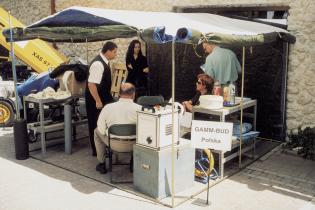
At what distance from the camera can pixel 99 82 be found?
22.8ft

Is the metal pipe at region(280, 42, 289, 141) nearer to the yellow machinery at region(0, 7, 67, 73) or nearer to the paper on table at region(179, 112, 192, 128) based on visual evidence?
the paper on table at region(179, 112, 192, 128)

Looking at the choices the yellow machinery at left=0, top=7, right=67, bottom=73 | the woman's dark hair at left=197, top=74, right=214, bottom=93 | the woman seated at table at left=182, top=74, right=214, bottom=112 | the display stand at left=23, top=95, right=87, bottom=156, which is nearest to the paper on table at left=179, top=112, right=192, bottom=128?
the woman seated at table at left=182, top=74, right=214, bottom=112

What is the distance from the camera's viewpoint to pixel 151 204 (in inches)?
216

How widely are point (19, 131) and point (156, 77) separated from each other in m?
4.55

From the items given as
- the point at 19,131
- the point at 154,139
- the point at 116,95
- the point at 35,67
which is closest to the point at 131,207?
the point at 154,139

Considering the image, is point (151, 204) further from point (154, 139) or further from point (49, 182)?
point (49, 182)

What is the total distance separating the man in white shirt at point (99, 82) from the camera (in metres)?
6.92

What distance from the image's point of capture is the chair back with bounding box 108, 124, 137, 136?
19.5 ft

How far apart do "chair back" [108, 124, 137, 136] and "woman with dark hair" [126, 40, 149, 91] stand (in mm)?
3839

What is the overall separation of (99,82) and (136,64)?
9.03ft

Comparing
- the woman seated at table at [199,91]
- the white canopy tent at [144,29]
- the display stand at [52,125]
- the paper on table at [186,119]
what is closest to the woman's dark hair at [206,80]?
the woman seated at table at [199,91]

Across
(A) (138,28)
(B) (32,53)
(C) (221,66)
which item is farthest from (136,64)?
(A) (138,28)

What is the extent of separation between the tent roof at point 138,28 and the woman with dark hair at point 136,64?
7.61 ft

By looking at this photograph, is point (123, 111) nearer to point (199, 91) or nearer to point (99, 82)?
point (99, 82)
